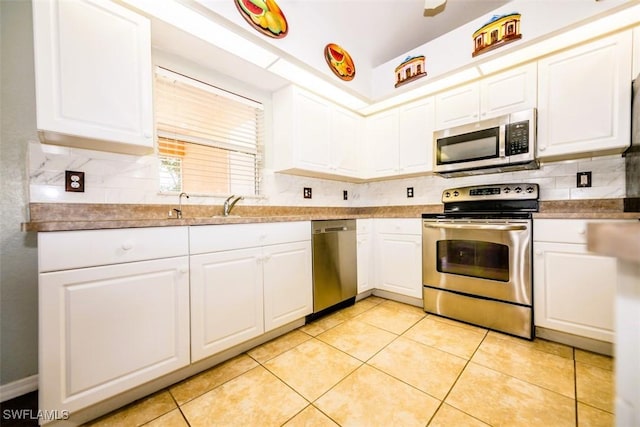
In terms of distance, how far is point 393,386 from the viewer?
137 cm

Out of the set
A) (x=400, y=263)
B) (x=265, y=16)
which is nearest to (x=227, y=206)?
(x=265, y=16)

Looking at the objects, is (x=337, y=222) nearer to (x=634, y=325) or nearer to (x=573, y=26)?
(x=634, y=325)

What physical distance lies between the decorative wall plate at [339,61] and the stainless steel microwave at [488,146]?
1.06 meters

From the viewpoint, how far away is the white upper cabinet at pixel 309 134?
93.2 inches

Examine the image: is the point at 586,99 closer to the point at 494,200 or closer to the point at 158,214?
the point at 494,200

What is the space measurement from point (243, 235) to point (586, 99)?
8.70 feet

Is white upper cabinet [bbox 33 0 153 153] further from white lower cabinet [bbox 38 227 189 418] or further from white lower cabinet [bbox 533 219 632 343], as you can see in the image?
white lower cabinet [bbox 533 219 632 343]

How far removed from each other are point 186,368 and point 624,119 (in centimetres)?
327

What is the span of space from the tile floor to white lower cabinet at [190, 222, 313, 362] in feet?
0.69

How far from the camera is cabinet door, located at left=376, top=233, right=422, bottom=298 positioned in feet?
8.04

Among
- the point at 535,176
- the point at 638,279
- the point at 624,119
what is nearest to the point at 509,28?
the point at 624,119

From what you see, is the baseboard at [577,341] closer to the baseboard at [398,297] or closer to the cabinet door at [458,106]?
the baseboard at [398,297]

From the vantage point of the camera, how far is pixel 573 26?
5.57 ft
